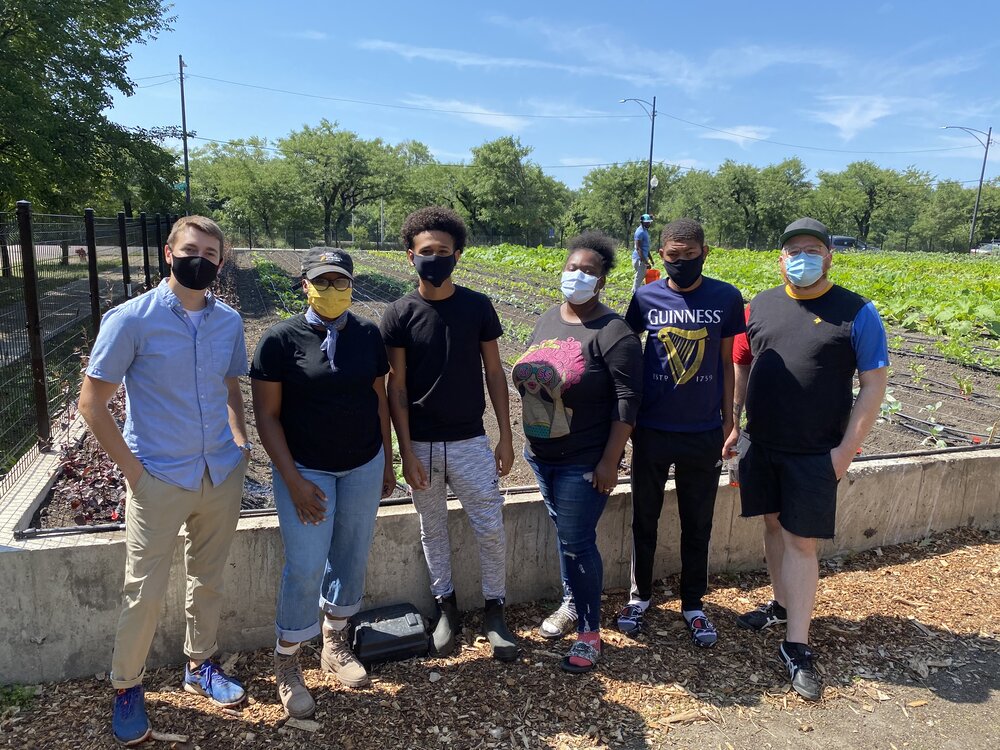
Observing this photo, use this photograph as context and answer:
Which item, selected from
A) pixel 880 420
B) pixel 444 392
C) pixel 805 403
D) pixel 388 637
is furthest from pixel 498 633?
pixel 880 420

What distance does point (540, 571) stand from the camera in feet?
12.4

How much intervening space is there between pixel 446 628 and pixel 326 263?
1.88 metres

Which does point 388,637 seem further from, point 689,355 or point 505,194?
point 505,194

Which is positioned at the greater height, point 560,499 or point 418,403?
point 418,403

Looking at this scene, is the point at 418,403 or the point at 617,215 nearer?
the point at 418,403

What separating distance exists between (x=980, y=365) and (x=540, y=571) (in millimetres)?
8540

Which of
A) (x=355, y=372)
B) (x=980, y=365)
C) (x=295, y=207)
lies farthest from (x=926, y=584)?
(x=295, y=207)

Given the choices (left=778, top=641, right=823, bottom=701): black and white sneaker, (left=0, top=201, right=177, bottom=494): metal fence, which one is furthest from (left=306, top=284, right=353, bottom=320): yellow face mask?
(left=778, top=641, right=823, bottom=701): black and white sneaker

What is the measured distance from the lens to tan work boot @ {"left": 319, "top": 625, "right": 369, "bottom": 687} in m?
3.01

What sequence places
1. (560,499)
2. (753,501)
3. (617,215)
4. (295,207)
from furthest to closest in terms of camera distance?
(617,215)
(295,207)
(753,501)
(560,499)

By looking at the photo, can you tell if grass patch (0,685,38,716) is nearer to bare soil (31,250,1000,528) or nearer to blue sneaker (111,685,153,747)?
blue sneaker (111,685,153,747)

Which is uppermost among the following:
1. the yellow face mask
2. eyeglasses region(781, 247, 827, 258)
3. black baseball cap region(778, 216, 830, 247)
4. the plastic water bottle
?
black baseball cap region(778, 216, 830, 247)

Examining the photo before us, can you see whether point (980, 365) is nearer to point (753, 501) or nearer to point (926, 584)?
point (926, 584)

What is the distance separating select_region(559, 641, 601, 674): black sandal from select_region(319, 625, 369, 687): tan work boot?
36.9 inches
